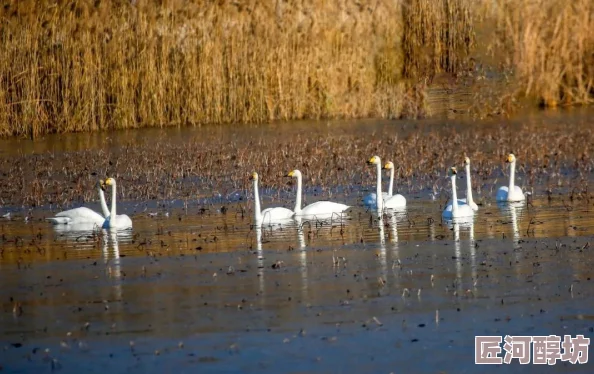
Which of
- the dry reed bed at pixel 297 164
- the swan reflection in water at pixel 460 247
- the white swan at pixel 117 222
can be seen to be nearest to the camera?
the swan reflection in water at pixel 460 247

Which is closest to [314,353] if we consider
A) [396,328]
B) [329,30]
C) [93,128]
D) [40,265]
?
[396,328]

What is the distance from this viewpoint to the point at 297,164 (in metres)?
20.3

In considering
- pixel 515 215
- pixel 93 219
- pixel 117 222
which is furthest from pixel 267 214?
pixel 515 215

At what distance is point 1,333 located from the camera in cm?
980

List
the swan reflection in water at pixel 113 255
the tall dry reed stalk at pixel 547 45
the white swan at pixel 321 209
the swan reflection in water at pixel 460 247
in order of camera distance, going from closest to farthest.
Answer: the swan reflection in water at pixel 460 247 → the swan reflection in water at pixel 113 255 → the white swan at pixel 321 209 → the tall dry reed stalk at pixel 547 45

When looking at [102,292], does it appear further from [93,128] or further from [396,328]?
[93,128]

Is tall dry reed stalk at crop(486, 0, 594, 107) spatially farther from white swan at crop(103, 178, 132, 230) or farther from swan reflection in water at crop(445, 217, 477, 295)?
white swan at crop(103, 178, 132, 230)

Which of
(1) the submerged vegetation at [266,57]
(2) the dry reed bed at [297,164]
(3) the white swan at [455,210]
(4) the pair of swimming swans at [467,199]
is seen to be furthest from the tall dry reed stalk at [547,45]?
(3) the white swan at [455,210]

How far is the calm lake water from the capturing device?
8938 mm

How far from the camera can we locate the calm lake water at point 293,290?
8.94 meters

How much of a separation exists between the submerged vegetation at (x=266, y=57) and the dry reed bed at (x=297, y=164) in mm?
2923

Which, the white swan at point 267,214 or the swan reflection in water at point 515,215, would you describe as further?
the white swan at point 267,214

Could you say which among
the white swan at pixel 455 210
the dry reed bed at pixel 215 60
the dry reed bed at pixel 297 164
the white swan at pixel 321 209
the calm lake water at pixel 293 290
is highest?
the dry reed bed at pixel 215 60

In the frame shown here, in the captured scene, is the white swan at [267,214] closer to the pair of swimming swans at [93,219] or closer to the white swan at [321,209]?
the white swan at [321,209]
